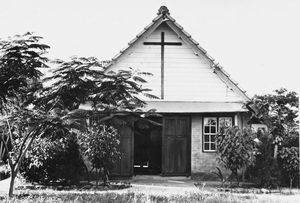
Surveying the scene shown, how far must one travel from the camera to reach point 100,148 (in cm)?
1379

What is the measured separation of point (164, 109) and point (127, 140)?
196 cm

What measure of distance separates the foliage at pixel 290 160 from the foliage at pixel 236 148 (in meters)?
1.24

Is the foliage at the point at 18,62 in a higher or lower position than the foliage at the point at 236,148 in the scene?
higher

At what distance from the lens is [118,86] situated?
865 cm

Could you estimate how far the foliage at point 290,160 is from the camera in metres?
14.5

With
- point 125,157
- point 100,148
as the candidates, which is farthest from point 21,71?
point 125,157

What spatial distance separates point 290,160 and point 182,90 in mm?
5075

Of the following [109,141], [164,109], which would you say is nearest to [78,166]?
[109,141]

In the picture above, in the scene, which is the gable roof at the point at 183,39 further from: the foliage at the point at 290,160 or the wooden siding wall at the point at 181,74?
the foliage at the point at 290,160

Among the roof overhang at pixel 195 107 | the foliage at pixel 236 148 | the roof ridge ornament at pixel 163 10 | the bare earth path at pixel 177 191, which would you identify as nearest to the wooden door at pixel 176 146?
the bare earth path at pixel 177 191

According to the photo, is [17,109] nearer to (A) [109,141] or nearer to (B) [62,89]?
(B) [62,89]

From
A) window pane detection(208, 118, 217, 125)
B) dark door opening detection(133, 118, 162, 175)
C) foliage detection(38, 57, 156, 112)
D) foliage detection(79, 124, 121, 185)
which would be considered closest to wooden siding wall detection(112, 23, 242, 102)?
window pane detection(208, 118, 217, 125)

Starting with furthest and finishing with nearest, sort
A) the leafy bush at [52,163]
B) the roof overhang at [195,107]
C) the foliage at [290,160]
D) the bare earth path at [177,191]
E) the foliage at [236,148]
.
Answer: the roof overhang at [195,107]
the foliage at [290,160]
the foliage at [236,148]
the leafy bush at [52,163]
the bare earth path at [177,191]

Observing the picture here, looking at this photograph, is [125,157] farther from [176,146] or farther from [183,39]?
[183,39]
